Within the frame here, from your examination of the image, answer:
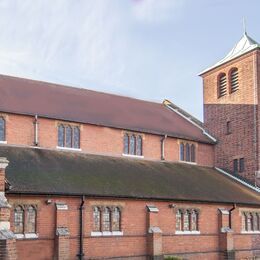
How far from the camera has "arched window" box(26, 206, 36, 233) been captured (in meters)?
24.1

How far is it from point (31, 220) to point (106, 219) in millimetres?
4206

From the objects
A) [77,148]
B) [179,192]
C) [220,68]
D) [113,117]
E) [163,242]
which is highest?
[220,68]

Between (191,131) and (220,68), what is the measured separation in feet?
18.7

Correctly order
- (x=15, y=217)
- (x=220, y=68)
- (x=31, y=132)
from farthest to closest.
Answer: (x=220, y=68)
(x=31, y=132)
(x=15, y=217)

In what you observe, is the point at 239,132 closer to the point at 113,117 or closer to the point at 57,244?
the point at 113,117

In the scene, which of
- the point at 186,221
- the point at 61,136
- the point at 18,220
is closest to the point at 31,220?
the point at 18,220

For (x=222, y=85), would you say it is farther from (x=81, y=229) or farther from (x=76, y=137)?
(x=81, y=229)

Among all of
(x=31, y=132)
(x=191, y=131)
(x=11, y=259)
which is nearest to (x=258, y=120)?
(x=191, y=131)

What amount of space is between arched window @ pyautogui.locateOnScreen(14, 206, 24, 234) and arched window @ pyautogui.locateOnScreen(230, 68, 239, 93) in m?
20.2

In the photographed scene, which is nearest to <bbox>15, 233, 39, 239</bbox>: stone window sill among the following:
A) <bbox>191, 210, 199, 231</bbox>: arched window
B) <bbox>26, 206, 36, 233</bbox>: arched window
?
<bbox>26, 206, 36, 233</bbox>: arched window

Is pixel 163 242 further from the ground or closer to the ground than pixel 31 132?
closer to the ground

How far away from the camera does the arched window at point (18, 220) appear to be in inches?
934

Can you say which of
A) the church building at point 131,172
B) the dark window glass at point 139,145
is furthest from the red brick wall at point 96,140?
the dark window glass at point 139,145

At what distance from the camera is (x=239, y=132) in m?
37.1
